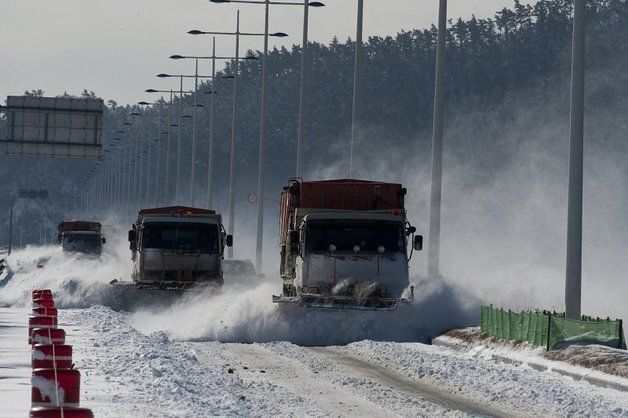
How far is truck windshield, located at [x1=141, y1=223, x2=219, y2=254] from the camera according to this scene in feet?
133

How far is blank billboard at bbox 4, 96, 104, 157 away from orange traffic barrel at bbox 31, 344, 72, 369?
47305 mm

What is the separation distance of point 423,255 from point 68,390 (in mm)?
76876

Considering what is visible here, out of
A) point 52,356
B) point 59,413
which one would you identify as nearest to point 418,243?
point 52,356

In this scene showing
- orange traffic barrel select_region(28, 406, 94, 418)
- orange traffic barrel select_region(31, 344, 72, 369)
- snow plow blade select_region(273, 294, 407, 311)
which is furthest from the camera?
snow plow blade select_region(273, 294, 407, 311)

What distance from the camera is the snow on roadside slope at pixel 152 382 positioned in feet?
52.6

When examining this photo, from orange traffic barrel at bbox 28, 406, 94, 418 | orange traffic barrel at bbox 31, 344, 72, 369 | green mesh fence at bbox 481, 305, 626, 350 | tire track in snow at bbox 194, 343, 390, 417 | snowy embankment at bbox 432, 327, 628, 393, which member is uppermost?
orange traffic barrel at bbox 28, 406, 94, 418

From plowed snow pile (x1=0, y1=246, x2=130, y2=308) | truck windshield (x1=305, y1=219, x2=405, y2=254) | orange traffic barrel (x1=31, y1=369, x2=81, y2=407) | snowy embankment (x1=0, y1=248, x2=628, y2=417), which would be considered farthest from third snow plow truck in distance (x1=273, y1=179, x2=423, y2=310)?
orange traffic barrel (x1=31, y1=369, x2=81, y2=407)

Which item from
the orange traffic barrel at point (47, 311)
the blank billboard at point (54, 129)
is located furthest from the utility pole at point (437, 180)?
the blank billboard at point (54, 129)

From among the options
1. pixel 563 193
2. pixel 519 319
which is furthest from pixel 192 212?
pixel 563 193

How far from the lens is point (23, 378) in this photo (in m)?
19.8

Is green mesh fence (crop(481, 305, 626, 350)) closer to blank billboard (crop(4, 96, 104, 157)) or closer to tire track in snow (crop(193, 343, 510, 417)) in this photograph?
tire track in snow (crop(193, 343, 510, 417))

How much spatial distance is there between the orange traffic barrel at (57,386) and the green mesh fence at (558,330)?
47.5 feet

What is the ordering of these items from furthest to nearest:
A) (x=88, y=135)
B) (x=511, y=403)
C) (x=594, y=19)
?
(x=594, y=19)
(x=88, y=135)
(x=511, y=403)

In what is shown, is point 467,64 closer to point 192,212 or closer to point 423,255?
point 423,255
